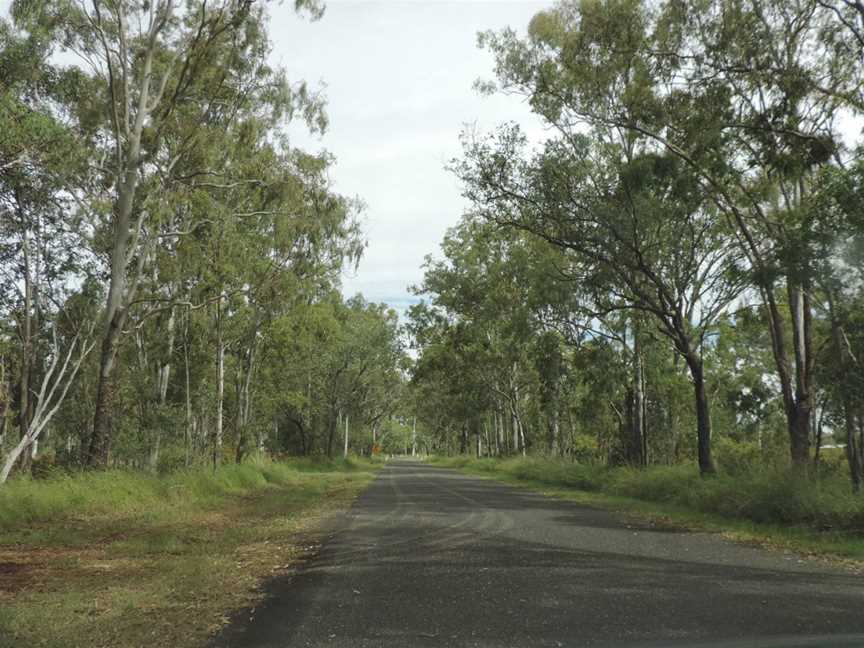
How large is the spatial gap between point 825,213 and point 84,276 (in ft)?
72.8

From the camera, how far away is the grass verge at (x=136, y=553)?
5578 millimetres

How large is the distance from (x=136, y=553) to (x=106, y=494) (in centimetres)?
526

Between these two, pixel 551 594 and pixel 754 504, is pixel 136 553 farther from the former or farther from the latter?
pixel 754 504

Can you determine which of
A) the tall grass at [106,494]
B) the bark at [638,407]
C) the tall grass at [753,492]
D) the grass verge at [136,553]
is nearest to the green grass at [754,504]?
the tall grass at [753,492]

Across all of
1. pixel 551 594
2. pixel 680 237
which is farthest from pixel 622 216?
pixel 551 594

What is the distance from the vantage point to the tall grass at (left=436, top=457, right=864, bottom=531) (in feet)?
36.0

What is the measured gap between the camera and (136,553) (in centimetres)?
927

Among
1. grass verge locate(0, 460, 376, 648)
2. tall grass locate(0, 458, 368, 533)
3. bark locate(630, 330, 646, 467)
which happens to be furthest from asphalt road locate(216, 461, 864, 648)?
bark locate(630, 330, 646, 467)

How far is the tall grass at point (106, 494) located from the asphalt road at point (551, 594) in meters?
5.55

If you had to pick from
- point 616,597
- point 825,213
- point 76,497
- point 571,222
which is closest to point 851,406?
point 825,213

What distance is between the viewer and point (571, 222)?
1770cm

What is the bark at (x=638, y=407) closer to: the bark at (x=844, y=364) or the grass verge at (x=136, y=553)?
the bark at (x=844, y=364)

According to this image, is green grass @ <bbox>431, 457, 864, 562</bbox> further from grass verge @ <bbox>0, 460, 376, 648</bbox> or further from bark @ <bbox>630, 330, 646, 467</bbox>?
grass verge @ <bbox>0, 460, 376, 648</bbox>

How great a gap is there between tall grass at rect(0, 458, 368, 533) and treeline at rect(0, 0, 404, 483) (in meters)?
1.49
